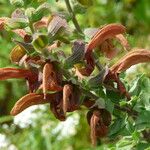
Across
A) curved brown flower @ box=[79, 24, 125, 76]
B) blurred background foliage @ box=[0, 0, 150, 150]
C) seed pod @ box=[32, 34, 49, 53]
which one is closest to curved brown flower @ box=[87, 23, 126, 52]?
curved brown flower @ box=[79, 24, 125, 76]

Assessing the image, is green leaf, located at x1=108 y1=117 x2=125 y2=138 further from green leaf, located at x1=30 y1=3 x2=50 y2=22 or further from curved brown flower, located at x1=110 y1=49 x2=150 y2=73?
green leaf, located at x1=30 y1=3 x2=50 y2=22

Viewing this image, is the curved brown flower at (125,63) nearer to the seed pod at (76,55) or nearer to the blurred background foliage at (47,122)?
the seed pod at (76,55)

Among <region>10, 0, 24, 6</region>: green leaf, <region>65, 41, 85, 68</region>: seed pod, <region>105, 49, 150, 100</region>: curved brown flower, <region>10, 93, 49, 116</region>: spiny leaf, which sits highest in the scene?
<region>10, 0, 24, 6</region>: green leaf

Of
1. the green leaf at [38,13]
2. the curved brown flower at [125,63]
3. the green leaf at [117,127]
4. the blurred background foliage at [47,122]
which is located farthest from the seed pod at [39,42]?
the blurred background foliage at [47,122]

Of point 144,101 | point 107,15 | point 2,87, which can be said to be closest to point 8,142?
point 2,87

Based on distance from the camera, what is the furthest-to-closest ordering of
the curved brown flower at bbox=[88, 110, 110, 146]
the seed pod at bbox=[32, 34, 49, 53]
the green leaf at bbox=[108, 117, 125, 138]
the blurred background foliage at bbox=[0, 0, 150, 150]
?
the blurred background foliage at bbox=[0, 0, 150, 150] → the green leaf at bbox=[108, 117, 125, 138] → the curved brown flower at bbox=[88, 110, 110, 146] → the seed pod at bbox=[32, 34, 49, 53]

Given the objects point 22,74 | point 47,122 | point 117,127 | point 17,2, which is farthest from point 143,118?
point 47,122
